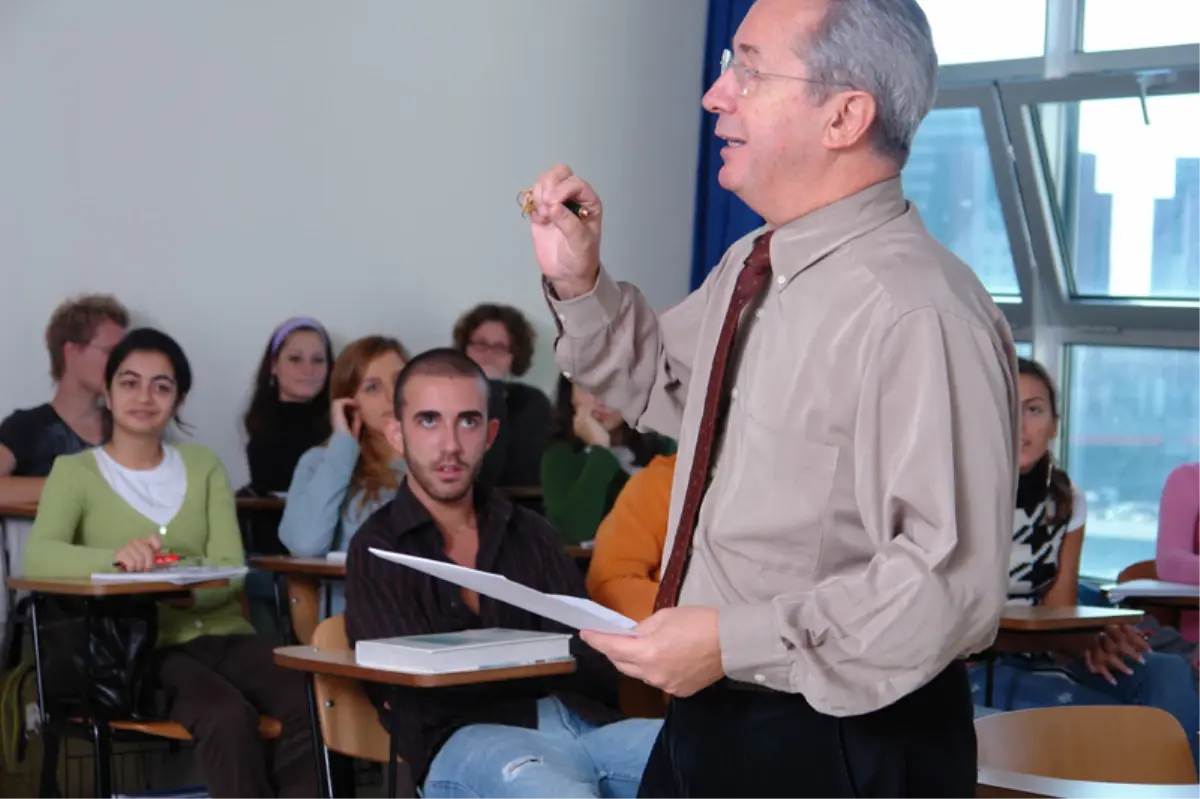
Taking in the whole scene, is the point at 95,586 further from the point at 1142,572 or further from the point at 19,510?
the point at 1142,572

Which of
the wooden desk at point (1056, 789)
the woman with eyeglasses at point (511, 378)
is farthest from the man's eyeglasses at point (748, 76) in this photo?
the woman with eyeglasses at point (511, 378)

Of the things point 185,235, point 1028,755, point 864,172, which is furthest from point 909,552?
point 185,235

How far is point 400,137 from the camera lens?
5902 millimetres

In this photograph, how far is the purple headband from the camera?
17.7 ft

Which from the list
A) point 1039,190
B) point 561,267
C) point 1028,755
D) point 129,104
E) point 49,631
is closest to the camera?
point 561,267

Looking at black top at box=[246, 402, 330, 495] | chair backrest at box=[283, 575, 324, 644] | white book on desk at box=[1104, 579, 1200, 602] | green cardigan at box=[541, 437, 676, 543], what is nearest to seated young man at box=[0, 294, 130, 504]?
black top at box=[246, 402, 330, 495]

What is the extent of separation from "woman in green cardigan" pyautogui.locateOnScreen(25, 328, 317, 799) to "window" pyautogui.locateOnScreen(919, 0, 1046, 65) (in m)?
3.68

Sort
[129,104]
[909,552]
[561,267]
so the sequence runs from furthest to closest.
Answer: [129,104], [561,267], [909,552]

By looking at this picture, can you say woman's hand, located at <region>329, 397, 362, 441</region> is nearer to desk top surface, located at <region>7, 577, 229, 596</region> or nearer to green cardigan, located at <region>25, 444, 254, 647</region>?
green cardigan, located at <region>25, 444, 254, 647</region>

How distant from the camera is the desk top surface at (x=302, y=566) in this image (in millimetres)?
4172

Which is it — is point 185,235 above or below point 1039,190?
below

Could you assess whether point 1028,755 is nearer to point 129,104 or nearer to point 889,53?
point 889,53

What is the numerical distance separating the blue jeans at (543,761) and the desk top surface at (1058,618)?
127 centimetres

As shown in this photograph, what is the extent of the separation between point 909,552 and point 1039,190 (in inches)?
218
